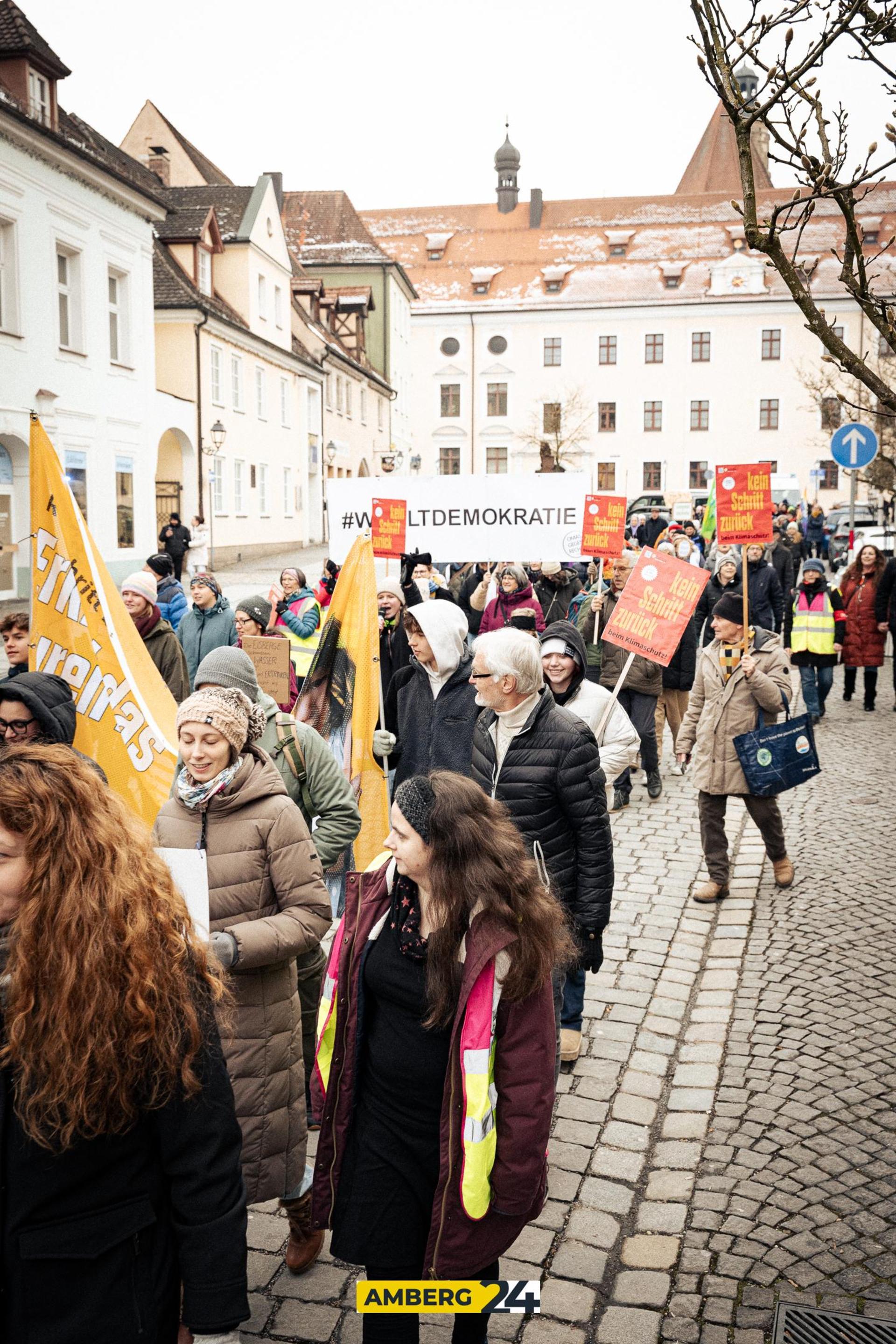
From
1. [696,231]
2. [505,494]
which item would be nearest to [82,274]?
[505,494]

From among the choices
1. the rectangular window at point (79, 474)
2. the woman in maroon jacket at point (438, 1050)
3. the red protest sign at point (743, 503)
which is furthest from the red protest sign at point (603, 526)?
the rectangular window at point (79, 474)

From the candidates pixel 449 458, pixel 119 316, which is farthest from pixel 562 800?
pixel 449 458

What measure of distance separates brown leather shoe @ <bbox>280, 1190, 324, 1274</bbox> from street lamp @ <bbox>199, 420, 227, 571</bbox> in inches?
1100

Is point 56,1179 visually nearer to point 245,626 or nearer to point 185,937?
point 185,937

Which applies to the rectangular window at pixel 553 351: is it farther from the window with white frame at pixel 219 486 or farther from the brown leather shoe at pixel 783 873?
the brown leather shoe at pixel 783 873

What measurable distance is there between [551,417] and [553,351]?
27.9 feet

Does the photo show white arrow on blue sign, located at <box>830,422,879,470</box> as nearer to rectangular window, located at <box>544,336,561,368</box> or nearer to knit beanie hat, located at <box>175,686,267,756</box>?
knit beanie hat, located at <box>175,686,267,756</box>

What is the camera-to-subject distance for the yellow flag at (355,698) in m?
6.13

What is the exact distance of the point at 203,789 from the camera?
131 inches

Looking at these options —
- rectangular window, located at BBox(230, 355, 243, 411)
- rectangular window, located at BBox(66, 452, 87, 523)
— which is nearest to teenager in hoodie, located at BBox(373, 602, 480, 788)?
rectangular window, located at BBox(66, 452, 87, 523)

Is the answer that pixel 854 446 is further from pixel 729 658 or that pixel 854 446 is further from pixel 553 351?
pixel 553 351

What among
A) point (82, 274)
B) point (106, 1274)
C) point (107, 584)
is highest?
point (82, 274)

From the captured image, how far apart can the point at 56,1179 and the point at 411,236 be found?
8223 cm

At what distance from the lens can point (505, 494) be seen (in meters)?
10.9
